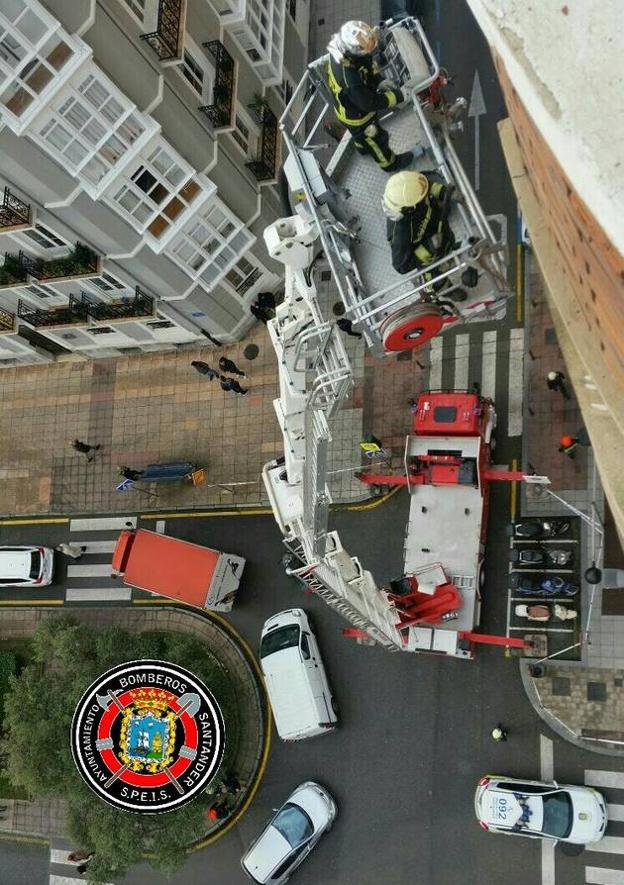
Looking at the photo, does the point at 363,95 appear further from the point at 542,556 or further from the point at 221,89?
the point at 542,556

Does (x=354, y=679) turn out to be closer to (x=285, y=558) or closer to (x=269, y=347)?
(x=285, y=558)

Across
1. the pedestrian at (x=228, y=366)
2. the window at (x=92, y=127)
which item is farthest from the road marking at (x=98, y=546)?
the window at (x=92, y=127)

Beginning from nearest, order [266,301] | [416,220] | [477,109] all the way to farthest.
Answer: [416,220] → [477,109] → [266,301]

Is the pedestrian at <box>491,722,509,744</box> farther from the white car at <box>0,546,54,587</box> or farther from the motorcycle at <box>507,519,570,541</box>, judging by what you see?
the white car at <box>0,546,54,587</box>

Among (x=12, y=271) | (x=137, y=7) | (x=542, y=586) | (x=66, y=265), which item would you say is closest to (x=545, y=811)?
(x=542, y=586)

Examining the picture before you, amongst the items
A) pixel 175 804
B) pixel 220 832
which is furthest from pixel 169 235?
pixel 220 832

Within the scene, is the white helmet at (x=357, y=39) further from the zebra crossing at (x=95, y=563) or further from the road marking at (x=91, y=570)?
the road marking at (x=91, y=570)
